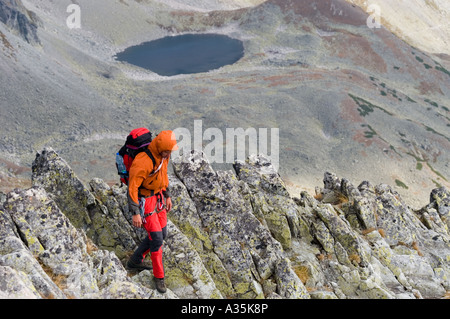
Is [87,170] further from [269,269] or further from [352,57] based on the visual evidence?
[352,57]

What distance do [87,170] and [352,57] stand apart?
68.1 metres

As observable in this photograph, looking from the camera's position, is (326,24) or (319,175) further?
(326,24)

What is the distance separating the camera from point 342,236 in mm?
16609

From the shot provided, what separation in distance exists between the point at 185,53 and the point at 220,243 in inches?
3413

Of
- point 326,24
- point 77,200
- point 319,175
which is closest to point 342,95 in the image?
point 319,175

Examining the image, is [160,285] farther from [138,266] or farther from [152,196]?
[152,196]

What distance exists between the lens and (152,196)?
11.9 m

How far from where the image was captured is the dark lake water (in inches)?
3383

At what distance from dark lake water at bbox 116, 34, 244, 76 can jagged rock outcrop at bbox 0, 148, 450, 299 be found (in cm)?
6885

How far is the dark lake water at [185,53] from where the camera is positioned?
8594 centimetres

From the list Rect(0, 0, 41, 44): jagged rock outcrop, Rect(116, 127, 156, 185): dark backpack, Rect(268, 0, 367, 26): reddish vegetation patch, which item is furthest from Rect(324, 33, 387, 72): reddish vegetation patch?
Rect(116, 127, 156, 185): dark backpack

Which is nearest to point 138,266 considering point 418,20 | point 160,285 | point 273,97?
point 160,285

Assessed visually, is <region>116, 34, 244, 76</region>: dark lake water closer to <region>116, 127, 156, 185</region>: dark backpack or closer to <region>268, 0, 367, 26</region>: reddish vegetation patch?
<region>268, 0, 367, 26</region>: reddish vegetation patch

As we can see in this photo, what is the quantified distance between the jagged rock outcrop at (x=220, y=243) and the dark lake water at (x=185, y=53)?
226ft
